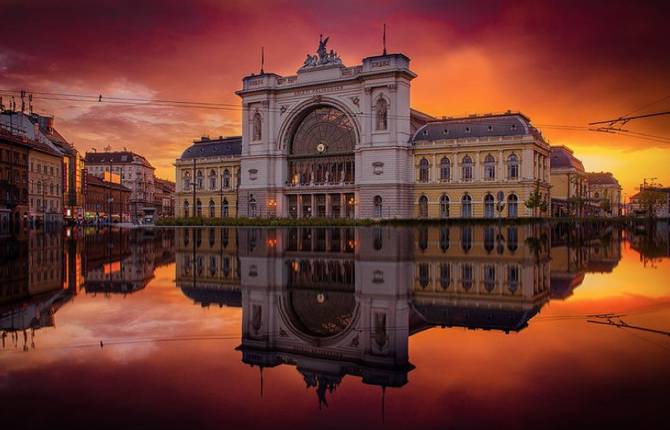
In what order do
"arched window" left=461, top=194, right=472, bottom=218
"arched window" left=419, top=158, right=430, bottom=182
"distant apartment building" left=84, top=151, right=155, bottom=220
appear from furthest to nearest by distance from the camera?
"distant apartment building" left=84, top=151, right=155, bottom=220, "arched window" left=419, top=158, right=430, bottom=182, "arched window" left=461, top=194, right=472, bottom=218

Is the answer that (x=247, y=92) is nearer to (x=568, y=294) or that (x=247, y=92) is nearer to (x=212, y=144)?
(x=212, y=144)

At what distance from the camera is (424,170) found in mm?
84438

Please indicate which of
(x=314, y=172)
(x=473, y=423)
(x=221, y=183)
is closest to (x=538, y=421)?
(x=473, y=423)

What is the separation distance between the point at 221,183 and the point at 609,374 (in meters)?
101

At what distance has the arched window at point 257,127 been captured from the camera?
307 feet

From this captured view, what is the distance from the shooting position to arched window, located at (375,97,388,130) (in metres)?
81.9

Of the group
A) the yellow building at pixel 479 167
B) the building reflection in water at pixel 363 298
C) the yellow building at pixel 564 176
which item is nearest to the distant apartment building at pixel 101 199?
the yellow building at pixel 479 167

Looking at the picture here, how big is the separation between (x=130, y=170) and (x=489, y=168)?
110111 mm

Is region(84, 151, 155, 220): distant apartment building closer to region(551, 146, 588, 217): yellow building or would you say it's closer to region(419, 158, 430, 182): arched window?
region(419, 158, 430, 182): arched window

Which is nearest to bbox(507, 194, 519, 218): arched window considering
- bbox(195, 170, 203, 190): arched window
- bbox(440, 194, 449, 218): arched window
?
bbox(440, 194, 449, 218): arched window

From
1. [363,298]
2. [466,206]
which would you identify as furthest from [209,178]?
[363,298]

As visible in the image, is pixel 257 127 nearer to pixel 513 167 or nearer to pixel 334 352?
pixel 513 167

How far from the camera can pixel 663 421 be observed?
18.6 ft

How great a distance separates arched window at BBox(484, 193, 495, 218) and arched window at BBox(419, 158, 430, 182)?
9.01 m
